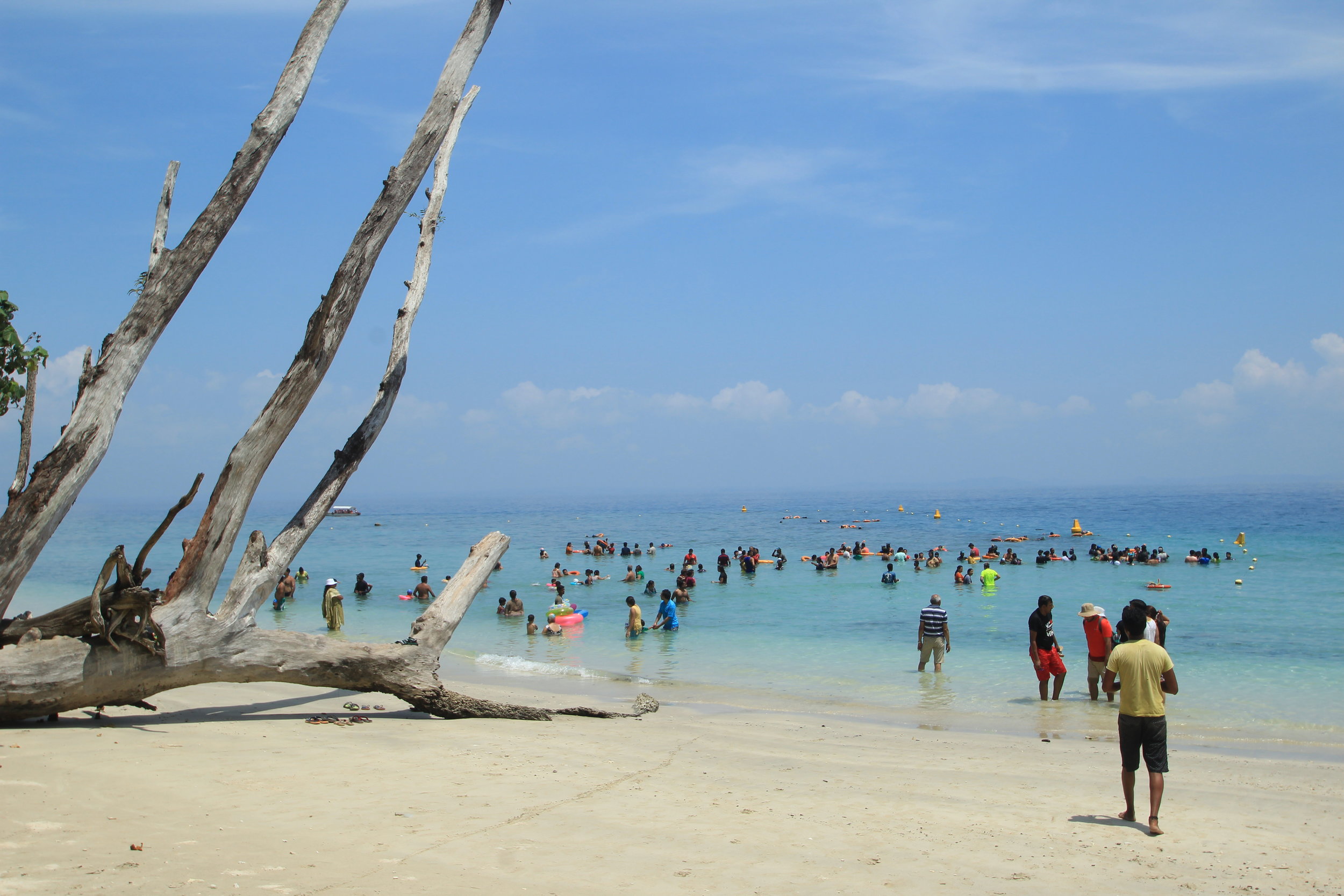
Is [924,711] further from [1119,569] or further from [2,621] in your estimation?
[1119,569]

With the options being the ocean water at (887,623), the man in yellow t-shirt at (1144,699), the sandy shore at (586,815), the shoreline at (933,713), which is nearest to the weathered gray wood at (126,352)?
the sandy shore at (586,815)

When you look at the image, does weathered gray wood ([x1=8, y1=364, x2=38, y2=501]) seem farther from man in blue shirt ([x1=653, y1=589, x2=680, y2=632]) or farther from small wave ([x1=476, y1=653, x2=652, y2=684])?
man in blue shirt ([x1=653, y1=589, x2=680, y2=632])

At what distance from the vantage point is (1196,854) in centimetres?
560

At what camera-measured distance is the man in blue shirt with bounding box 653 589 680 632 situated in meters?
20.4

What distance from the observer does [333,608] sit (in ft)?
66.9

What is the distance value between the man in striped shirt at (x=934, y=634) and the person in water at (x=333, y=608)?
13.2m

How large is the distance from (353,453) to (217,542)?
212cm

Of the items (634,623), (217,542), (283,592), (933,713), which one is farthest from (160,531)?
(283,592)

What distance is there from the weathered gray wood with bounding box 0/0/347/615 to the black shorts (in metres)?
7.45

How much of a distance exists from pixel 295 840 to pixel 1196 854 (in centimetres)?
552

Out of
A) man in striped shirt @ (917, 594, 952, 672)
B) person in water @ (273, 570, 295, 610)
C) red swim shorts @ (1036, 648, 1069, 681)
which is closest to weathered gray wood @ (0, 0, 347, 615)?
man in striped shirt @ (917, 594, 952, 672)

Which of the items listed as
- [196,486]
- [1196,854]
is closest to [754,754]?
[1196,854]

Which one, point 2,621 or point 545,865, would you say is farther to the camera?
point 2,621

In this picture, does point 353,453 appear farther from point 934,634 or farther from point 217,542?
point 934,634
